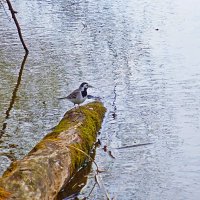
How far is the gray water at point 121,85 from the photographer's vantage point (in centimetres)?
891

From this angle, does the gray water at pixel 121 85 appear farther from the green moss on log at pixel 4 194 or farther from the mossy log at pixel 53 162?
the green moss on log at pixel 4 194

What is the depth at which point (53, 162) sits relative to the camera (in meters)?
7.98

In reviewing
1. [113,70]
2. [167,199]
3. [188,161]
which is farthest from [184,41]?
[167,199]

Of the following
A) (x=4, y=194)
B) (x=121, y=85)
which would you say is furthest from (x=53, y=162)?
(x=121, y=85)

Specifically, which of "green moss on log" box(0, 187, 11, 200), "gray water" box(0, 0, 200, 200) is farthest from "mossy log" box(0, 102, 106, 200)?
"gray water" box(0, 0, 200, 200)

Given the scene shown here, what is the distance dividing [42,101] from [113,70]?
3382mm

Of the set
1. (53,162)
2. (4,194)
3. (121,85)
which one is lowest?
→ (121,85)

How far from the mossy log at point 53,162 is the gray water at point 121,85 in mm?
401

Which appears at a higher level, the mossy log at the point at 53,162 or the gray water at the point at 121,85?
the mossy log at the point at 53,162

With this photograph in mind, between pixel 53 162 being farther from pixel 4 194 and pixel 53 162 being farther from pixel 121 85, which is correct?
pixel 121 85

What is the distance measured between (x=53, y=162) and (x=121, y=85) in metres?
6.11

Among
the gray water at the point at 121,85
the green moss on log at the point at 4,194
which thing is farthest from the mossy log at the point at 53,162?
the gray water at the point at 121,85

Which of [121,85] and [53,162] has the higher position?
[53,162]

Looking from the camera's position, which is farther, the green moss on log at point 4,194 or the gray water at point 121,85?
the gray water at point 121,85
